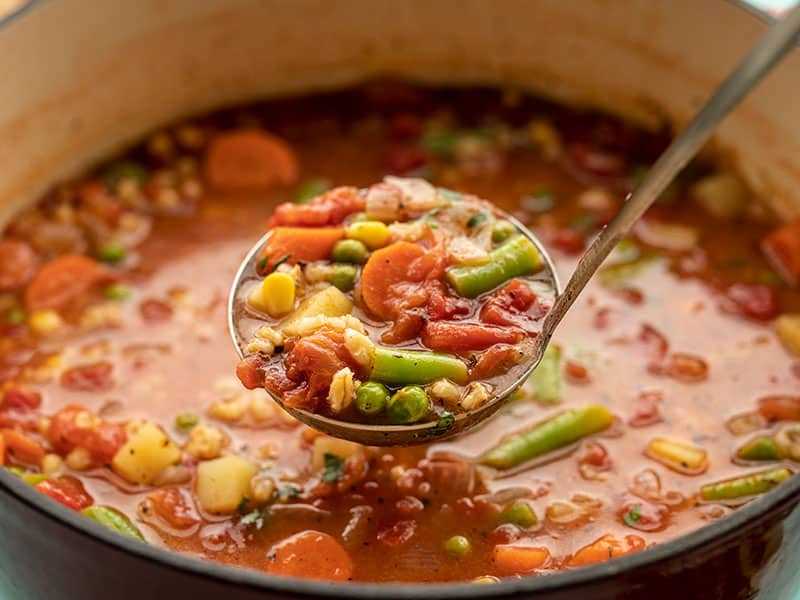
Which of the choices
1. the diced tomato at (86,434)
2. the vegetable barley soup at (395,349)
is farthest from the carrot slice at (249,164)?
the diced tomato at (86,434)

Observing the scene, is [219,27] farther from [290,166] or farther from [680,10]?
[680,10]

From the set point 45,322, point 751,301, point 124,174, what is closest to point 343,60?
point 124,174

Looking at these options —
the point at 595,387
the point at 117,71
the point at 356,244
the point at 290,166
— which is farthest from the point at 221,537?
the point at 117,71

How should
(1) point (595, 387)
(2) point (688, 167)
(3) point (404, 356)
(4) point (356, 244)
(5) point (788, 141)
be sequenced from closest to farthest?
1. (3) point (404, 356)
2. (4) point (356, 244)
3. (1) point (595, 387)
4. (5) point (788, 141)
5. (2) point (688, 167)

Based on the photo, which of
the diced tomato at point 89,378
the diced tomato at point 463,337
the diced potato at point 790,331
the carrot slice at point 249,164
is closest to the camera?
the diced tomato at point 463,337

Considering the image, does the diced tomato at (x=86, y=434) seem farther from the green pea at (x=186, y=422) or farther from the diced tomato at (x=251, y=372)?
the diced tomato at (x=251, y=372)

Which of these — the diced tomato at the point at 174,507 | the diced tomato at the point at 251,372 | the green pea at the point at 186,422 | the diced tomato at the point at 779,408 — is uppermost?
the diced tomato at the point at 779,408

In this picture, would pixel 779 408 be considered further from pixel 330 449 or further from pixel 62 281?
pixel 62 281
